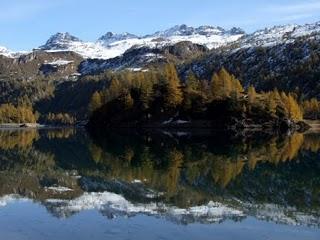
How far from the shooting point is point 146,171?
6225 centimetres

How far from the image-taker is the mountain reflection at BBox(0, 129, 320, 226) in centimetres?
3812

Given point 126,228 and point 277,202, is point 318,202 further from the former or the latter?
point 126,228

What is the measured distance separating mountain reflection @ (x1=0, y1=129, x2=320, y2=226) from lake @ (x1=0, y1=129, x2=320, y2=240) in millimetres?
73

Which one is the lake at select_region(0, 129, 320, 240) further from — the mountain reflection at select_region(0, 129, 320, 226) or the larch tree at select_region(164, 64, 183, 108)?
the larch tree at select_region(164, 64, 183, 108)

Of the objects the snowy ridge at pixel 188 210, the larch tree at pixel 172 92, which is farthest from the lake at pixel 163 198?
the larch tree at pixel 172 92

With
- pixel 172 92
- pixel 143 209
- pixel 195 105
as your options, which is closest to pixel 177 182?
pixel 143 209

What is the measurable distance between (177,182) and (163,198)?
381 inches

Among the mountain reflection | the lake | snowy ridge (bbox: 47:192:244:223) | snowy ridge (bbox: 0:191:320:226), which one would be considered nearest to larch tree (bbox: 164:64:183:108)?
the mountain reflection

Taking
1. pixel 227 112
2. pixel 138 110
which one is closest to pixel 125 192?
pixel 227 112

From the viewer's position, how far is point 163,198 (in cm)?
4225

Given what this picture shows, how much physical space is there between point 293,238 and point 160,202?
43.6 ft

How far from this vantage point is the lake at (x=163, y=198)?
31.4 meters

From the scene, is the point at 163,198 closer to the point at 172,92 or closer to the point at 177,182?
the point at 177,182

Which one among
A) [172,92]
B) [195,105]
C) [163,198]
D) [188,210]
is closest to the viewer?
[188,210]
